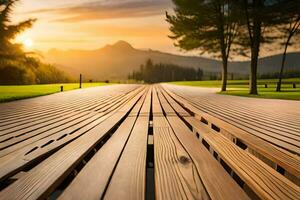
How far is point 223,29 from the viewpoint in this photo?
2533 centimetres

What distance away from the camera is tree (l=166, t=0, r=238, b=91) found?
81.3 feet

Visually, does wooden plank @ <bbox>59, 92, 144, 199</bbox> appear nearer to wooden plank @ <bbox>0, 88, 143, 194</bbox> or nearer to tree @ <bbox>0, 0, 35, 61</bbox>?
wooden plank @ <bbox>0, 88, 143, 194</bbox>

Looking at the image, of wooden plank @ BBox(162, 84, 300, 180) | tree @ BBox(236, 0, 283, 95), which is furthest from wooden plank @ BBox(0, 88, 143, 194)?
tree @ BBox(236, 0, 283, 95)

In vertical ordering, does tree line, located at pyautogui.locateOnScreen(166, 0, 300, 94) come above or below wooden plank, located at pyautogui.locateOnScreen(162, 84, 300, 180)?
above

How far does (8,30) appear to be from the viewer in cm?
2800

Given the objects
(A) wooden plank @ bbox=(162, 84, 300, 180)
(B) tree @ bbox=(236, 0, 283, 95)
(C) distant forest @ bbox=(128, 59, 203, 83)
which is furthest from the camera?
(C) distant forest @ bbox=(128, 59, 203, 83)

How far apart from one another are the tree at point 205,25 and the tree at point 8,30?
45.6 ft

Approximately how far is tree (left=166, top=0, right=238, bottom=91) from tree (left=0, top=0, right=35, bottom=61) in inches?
547

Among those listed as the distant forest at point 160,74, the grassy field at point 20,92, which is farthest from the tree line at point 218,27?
the distant forest at point 160,74

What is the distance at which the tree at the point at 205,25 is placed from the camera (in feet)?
81.3

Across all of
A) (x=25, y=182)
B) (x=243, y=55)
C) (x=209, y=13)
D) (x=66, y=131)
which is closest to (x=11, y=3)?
(x=209, y=13)

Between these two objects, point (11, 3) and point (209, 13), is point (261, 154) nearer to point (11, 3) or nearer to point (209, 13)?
point (209, 13)

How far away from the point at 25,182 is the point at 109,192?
730 millimetres

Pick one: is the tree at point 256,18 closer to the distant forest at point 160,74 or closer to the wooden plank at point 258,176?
the wooden plank at point 258,176
